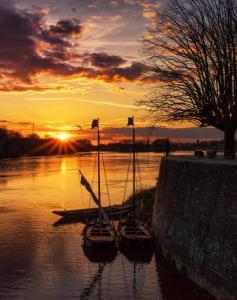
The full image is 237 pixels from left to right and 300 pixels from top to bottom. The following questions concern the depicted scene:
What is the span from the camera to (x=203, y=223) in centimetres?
2248

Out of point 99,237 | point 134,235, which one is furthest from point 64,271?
point 134,235

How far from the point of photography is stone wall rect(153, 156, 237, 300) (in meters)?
19.4

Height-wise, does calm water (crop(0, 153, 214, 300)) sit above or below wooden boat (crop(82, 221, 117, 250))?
below

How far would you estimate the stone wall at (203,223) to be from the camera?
19.4m

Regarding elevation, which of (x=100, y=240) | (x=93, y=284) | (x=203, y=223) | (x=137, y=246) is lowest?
(x=93, y=284)

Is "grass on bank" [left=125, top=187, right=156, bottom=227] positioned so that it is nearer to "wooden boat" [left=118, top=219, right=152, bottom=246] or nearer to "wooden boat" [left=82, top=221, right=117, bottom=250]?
"wooden boat" [left=118, top=219, right=152, bottom=246]

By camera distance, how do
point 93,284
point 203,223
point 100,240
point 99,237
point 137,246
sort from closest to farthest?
point 203,223, point 93,284, point 100,240, point 137,246, point 99,237

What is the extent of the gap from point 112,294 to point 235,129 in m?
18.0

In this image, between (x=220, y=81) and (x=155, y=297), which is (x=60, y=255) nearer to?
(x=155, y=297)

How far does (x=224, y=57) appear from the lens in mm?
34312

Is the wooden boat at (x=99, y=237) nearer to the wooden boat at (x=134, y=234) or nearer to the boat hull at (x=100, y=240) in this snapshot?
the boat hull at (x=100, y=240)

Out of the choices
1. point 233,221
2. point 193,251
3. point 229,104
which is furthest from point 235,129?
point 233,221

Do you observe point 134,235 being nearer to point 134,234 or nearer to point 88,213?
point 134,234

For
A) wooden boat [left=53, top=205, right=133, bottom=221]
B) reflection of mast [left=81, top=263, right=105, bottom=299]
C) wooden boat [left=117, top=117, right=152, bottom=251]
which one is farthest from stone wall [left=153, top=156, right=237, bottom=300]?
wooden boat [left=53, top=205, right=133, bottom=221]
